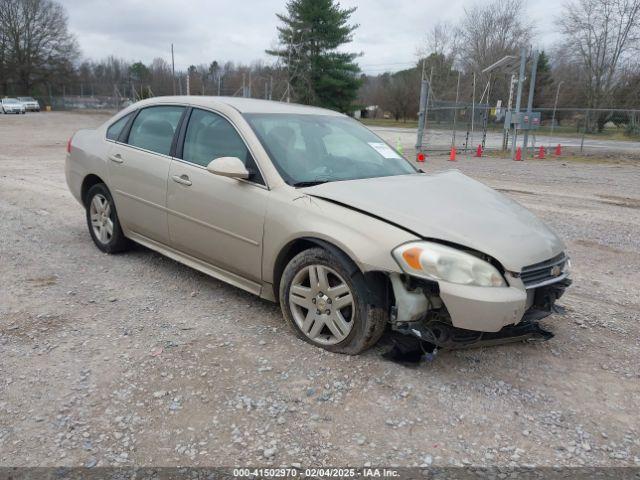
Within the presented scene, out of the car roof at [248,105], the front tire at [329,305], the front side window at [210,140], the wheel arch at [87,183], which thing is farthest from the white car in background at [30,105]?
the front tire at [329,305]

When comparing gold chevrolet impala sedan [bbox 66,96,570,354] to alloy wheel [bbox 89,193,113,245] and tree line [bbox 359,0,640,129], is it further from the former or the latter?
tree line [bbox 359,0,640,129]

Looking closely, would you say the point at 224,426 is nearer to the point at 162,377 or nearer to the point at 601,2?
the point at 162,377

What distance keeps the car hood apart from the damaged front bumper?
0.22 m

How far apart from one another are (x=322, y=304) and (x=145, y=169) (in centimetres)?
224

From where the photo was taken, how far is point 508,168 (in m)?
15.5

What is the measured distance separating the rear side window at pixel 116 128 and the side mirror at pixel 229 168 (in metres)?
1.95

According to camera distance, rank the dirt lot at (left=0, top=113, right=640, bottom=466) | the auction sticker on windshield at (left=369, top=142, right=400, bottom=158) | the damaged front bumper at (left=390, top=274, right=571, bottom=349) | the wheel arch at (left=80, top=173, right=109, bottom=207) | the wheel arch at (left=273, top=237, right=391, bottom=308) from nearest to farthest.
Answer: the dirt lot at (left=0, top=113, right=640, bottom=466)
the damaged front bumper at (left=390, top=274, right=571, bottom=349)
the wheel arch at (left=273, top=237, right=391, bottom=308)
the auction sticker on windshield at (left=369, top=142, right=400, bottom=158)
the wheel arch at (left=80, top=173, right=109, bottom=207)

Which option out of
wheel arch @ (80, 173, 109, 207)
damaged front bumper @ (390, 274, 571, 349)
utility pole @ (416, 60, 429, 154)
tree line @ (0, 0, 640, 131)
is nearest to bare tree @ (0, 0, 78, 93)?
tree line @ (0, 0, 640, 131)

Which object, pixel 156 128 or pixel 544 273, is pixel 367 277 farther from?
pixel 156 128

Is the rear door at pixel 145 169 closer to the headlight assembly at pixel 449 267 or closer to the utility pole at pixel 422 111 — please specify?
the headlight assembly at pixel 449 267

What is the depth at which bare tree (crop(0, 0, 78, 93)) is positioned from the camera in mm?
57250

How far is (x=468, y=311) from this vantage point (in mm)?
2850

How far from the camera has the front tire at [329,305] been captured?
3148mm

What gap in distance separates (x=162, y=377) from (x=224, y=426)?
63cm
